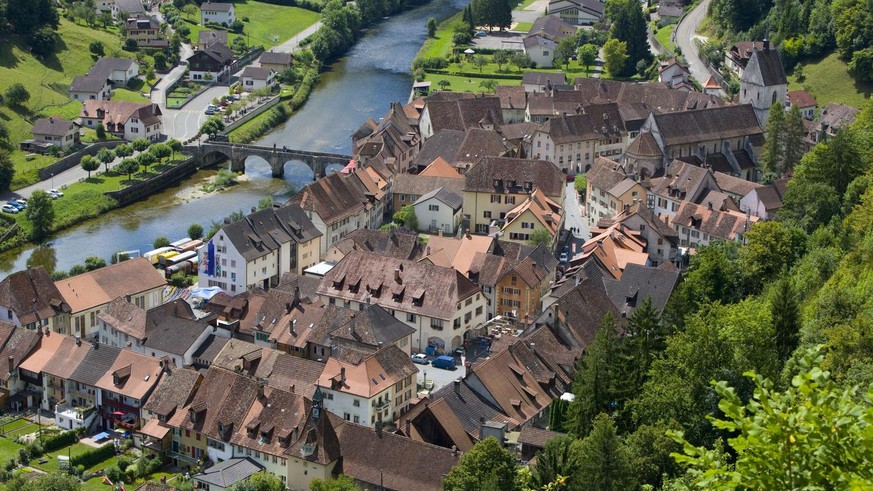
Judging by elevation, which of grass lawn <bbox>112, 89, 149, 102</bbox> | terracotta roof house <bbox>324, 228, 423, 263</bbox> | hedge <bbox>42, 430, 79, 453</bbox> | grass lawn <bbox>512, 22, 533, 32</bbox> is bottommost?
grass lawn <bbox>512, 22, 533, 32</bbox>

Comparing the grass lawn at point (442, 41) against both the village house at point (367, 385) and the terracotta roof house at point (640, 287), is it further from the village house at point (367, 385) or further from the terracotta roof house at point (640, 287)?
the village house at point (367, 385)

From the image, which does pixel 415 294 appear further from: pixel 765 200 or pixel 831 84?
pixel 831 84

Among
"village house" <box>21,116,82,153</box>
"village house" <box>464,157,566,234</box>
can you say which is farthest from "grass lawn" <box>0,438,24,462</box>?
"village house" <box>21,116,82,153</box>

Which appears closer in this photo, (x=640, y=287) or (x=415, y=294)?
(x=640, y=287)

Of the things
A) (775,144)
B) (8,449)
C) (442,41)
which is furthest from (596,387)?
(442,41)

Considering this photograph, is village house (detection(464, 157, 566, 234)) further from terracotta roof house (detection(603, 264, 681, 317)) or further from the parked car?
the parked car

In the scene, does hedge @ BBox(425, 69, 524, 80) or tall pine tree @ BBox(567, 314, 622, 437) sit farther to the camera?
hedge @ BBox(425, 69, 524, 80)

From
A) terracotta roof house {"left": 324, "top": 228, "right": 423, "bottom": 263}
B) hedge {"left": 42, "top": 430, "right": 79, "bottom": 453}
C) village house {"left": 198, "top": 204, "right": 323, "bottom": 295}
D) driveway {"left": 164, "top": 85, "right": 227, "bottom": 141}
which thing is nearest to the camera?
hedge {"left": 42, "top": 430, "right": 79, "bottom": 453}
